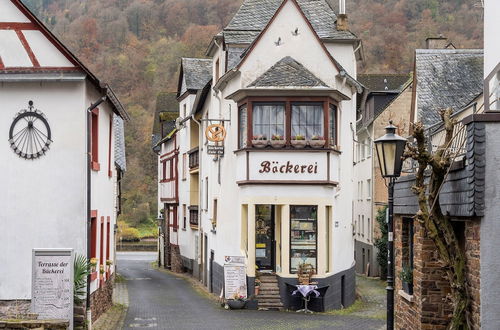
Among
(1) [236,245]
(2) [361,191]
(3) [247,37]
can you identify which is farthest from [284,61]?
(2) [361,191]

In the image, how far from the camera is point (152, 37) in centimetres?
9038

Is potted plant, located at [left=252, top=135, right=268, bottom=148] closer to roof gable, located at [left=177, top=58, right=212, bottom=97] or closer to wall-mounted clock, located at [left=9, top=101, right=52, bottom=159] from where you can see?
wall-mounted clock, located at [left=9, top=101, right=52, bottom=159]

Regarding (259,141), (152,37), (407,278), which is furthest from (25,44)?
(152,37)

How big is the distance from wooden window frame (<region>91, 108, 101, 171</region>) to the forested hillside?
1723 inches

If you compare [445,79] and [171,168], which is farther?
[171,168]

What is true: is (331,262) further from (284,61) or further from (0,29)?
(0,29)

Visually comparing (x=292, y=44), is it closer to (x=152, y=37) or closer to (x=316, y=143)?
(x=316, y=143)

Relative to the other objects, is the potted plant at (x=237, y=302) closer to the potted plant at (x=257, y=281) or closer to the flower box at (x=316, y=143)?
the potted plant at (x=257, y=281)

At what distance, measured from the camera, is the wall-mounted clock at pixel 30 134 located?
20.8 metres

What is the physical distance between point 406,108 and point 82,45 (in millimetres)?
44951

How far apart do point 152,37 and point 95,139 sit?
225 feet

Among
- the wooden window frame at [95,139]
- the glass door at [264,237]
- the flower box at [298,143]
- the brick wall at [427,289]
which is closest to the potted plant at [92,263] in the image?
the wooden window frame at [95,139]

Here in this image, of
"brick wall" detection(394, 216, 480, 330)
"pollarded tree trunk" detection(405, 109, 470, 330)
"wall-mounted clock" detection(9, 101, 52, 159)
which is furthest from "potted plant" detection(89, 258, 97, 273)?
"pollarded tree trunk" detection(405, 109, 470, 330)

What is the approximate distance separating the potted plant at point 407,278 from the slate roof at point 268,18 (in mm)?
17437
